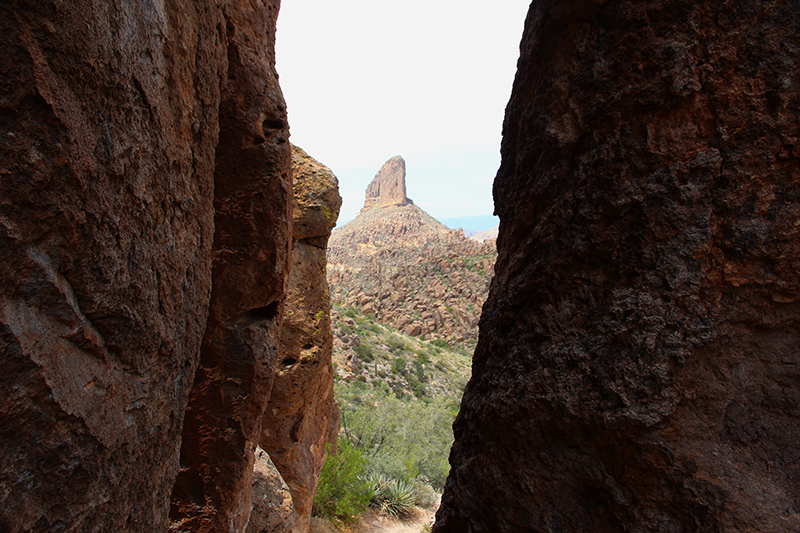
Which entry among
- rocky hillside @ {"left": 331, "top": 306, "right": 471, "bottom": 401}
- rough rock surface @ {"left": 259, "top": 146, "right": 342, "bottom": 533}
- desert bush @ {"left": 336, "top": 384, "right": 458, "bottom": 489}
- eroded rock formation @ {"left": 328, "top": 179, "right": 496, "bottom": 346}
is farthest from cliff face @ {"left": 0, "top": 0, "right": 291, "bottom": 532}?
eroded rock formation @ {"left": 328, "top": 179, "right": 496, "bottom": 346}

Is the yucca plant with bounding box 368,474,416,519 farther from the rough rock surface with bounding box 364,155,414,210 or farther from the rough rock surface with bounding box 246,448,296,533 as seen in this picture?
the rough rock surface with bounding box 364,155,414,210

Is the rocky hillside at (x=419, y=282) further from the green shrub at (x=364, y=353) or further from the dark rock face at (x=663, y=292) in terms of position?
the dark rock face at (x=663, y=292)

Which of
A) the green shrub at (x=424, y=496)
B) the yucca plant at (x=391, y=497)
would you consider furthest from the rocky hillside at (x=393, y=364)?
the yucca plant at (x=391, y=497)

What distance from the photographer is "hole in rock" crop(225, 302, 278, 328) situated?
3.79 meters

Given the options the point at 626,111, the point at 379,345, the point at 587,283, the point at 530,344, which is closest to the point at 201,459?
the point at 530,344

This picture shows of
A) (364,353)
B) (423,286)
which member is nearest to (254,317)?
(364,353)

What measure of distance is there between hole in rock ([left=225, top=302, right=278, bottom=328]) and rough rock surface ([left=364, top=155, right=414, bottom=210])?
9363cm

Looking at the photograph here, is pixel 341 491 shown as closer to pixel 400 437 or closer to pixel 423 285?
pixel 400 437

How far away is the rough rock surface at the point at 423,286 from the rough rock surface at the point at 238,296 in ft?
Answer: 114

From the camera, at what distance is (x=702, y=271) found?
77.7 inches

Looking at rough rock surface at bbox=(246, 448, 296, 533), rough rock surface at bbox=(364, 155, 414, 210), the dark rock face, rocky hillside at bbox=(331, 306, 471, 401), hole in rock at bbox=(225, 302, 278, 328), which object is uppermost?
rough rock surface at bbox=(364, 155, 414, 210)

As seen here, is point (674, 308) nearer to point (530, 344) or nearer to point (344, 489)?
point (530, 344)

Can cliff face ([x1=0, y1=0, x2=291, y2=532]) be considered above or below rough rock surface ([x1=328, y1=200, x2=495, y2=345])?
above

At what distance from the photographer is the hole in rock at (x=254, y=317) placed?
3.79 meters
